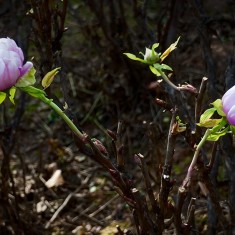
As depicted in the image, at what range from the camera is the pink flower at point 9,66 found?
963mm

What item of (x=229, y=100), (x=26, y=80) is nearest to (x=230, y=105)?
(x=229, y=100)

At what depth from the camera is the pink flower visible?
963mm

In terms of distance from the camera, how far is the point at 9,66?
38.0 inches

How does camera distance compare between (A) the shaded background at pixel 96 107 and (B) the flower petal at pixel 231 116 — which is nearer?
(B) the flower petal at pixel 231 116

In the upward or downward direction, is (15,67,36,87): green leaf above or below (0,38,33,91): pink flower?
below

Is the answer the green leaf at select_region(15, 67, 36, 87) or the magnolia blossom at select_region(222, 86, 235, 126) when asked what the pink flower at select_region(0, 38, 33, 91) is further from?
the magnolia blossom at select_region(222, 86, 235, 126)

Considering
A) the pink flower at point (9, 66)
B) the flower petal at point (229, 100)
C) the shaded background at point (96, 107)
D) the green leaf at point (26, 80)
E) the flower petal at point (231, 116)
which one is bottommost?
the shaded background at point (96, 107)

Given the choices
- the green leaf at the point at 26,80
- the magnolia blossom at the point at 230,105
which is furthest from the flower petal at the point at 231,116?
the green leaf at the point at 26,80

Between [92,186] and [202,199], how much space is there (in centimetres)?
54

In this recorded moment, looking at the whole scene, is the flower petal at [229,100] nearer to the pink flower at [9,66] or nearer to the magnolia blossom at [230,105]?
the magnolia blossom at [230,105]

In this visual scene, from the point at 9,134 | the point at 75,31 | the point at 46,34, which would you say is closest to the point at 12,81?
the point at 46,34

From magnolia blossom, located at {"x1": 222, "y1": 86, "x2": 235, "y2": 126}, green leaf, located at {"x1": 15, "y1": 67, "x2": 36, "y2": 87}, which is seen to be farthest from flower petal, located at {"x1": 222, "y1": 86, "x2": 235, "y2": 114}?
green leaf, located at {"x1": 15, "y1": 67, "x2": 36, "y2": 87}

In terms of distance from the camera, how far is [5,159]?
68.0 inches

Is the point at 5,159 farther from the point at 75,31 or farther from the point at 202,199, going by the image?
the point at 75,31
